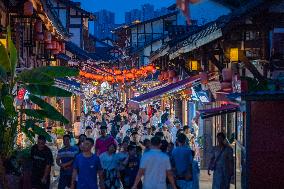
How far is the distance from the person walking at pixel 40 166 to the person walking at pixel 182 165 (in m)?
2.64

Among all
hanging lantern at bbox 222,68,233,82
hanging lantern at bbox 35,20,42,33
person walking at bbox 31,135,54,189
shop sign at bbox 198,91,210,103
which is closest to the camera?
person walking at bbox 31,135,54,189

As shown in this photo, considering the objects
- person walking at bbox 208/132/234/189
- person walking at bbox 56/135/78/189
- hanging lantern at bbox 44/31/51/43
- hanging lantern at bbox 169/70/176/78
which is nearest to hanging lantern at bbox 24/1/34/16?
hanging lantern at bbox 44/31/51/43

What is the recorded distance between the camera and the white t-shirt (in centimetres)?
1098

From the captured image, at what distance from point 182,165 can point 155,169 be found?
234cm

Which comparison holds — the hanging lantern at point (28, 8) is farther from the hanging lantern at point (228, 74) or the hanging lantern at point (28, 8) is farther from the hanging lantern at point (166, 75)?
the hanging lantern at point (166, 75)

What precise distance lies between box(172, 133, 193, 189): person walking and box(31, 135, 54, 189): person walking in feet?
8.66

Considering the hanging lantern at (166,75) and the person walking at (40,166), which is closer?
the person walking at (40,166)

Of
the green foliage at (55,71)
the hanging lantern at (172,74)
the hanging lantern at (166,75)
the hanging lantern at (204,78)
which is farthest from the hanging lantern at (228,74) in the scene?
the hanging lantern at (166,75)

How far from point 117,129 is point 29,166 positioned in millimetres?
14310

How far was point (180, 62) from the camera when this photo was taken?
27281 millimetres

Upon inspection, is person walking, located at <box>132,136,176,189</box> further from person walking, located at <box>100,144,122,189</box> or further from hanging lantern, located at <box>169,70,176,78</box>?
hanging lantern, located at <box>169,70,176,78</box>

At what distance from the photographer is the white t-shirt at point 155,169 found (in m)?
11.0

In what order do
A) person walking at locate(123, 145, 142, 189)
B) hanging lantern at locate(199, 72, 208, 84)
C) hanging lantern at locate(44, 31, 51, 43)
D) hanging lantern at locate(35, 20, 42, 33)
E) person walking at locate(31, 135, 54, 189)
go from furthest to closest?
1. hanging lantern at locate(44, 31, 51, 43)
2. hanging lantern at locate(199, 72, 208, 84)
3. hanging lantern at locate(35, 20, 42, 33)
4. person walking at locate(123, 145, 142, 189)
5. person walking at locate(31, 135, 54, 189)

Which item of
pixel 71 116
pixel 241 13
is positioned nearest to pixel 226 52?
pixel 241 13
